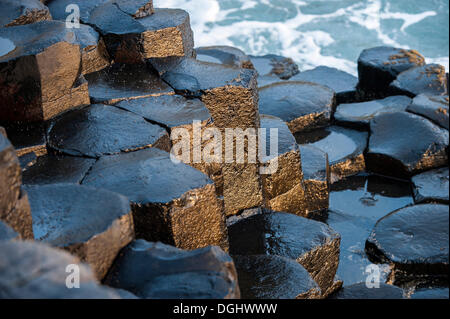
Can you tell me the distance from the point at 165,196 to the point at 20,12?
1.72 m

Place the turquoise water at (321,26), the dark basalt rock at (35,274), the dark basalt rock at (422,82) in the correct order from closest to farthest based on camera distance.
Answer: the dark basalt rock at (35,274) → the dark basalt rock at (422,82) → the turquoise water at (321,26)

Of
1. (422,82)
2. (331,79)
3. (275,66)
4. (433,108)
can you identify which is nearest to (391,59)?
(422,82)

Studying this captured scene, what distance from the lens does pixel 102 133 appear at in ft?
9.05

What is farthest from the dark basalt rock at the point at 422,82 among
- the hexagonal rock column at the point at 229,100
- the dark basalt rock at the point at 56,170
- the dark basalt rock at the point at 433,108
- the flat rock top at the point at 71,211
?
the flat rock top at the point at 71,211

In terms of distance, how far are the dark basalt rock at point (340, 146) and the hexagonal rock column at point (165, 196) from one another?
2898 mm

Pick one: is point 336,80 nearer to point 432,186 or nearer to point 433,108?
point 433,108

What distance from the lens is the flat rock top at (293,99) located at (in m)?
5.41

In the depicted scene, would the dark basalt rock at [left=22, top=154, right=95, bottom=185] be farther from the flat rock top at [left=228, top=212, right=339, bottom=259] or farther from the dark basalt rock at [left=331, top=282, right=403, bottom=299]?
the dark basalt rock at [left=331, top=282, right=403, bottom=299]

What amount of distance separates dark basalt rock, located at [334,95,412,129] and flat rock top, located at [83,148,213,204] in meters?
3.55

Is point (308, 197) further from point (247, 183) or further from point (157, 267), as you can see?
point (157, 267)

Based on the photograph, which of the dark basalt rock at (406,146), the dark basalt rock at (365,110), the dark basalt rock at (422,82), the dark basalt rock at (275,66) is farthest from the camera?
the dark basalt rock at (275,66)

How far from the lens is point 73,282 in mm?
1259

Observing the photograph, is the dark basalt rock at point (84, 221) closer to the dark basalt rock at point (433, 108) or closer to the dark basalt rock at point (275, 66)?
the dark basalt rock at point (433, 108)

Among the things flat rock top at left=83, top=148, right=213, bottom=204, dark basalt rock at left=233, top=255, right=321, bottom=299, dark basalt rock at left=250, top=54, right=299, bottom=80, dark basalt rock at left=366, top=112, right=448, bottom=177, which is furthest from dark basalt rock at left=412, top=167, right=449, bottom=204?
flat rock top at left=83, top=148, right=213, bottom=204
